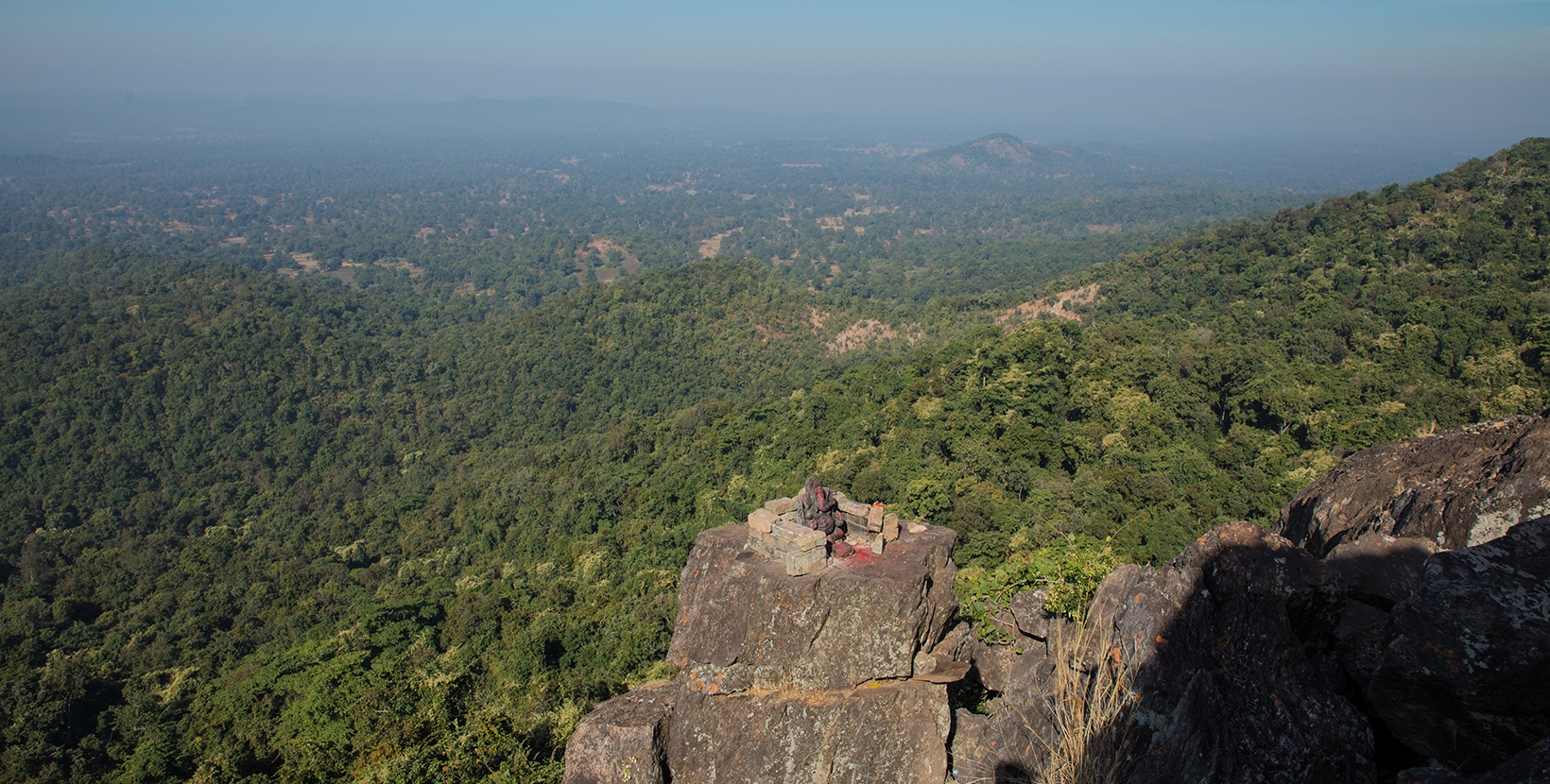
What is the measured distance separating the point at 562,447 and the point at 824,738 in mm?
53359

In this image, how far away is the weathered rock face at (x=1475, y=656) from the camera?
4.79 metres

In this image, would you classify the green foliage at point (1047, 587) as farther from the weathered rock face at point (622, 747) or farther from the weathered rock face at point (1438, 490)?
the weathered rock face at point (622, 747)

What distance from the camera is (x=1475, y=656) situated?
16.1 ft

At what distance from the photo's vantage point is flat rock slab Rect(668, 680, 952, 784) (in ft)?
29.2

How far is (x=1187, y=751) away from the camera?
20.4ft

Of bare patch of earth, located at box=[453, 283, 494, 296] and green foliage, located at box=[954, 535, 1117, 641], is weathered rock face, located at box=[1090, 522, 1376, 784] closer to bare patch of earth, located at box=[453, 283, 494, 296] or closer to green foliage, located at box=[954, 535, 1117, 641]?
green foliage, located at box=[954, 535, 1117, 641]

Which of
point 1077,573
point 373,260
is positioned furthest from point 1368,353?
point 373,260

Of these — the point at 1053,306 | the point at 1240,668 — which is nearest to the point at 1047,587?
the point at 1240,668

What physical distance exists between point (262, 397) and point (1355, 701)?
8739cm

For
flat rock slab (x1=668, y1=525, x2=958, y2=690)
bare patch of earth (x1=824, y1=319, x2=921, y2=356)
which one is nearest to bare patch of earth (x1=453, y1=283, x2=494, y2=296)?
bare patch of earth (x1=824, y1=319, x2=921, y2=356)

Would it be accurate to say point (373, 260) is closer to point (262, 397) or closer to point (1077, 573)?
point (262, 397)

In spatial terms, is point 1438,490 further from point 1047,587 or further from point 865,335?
point 865,335

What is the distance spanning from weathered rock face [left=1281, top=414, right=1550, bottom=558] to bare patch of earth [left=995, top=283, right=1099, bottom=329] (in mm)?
53773

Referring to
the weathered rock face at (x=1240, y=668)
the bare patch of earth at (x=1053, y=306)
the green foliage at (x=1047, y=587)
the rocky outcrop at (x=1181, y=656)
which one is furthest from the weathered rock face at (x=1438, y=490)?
the bare patch of earth at (x=1053, y=306)
